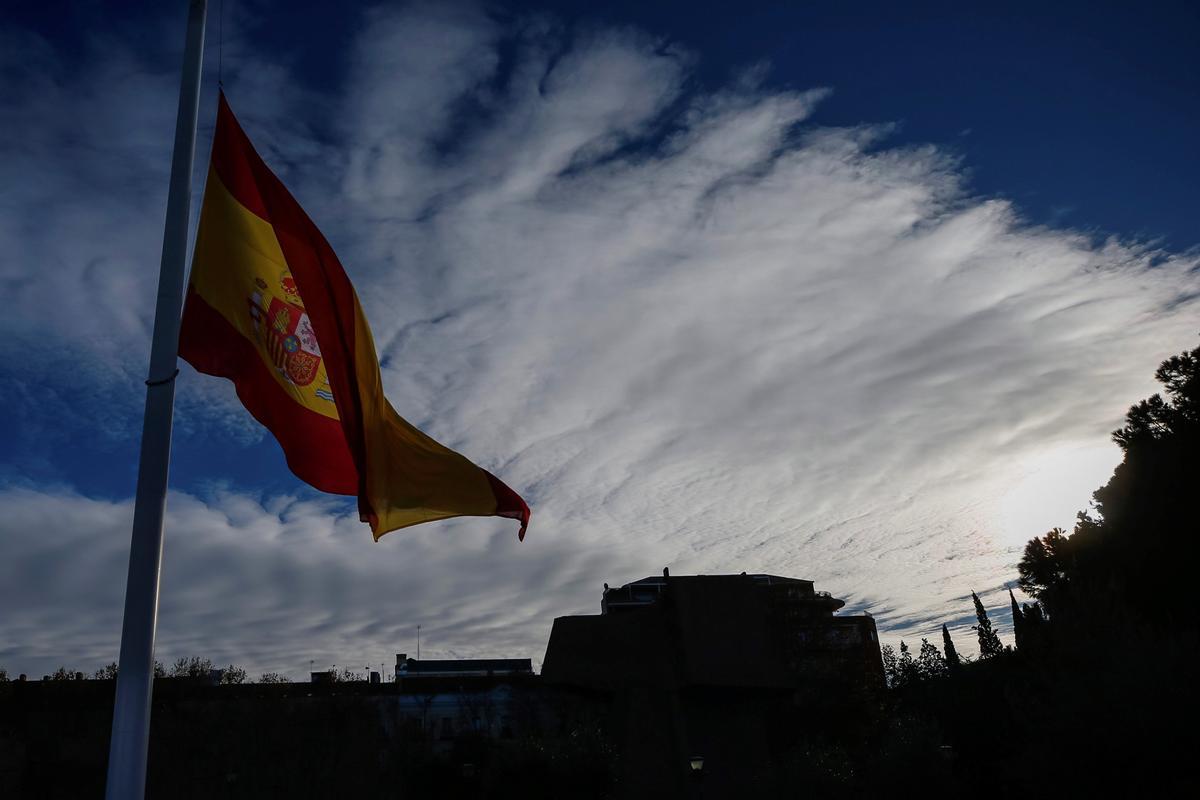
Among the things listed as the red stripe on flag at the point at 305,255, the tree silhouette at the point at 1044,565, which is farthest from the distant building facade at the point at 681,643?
the red stripe on flag at the point at 305,255

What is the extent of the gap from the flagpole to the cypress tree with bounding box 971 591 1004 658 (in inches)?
1908

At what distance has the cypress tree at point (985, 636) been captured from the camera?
185ft

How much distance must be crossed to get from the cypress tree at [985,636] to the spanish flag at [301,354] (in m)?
46.3

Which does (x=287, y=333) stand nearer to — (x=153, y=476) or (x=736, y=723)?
(x=153, y=476)

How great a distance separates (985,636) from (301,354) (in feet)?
227

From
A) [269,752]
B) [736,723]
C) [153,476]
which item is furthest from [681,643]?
[153,476]

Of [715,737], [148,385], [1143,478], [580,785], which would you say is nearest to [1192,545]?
[1143,478]

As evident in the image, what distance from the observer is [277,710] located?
38.1 metres

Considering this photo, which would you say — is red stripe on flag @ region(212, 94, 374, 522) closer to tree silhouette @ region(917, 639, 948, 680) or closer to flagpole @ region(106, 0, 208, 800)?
flagpole @ region(106, 0, 208, 800)

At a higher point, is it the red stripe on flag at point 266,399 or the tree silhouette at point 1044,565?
the tree silhouette at point 1044,565

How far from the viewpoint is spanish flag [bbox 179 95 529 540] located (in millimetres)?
7406

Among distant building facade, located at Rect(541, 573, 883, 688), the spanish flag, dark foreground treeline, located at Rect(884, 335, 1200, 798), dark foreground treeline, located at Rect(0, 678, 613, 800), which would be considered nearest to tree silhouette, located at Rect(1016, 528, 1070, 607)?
dark foreground treeline, located at Rect(884, 335, 1200, 798)

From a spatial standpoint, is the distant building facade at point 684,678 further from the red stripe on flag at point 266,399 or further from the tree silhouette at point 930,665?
the red stripe on flag at point 266,399

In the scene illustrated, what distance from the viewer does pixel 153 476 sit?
6016 mm
